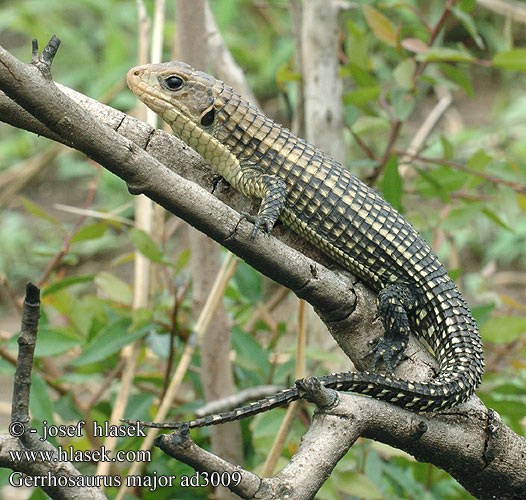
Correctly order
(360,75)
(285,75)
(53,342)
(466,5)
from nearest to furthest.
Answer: (53,342) < (466,5) < (360,75) < (285,75)

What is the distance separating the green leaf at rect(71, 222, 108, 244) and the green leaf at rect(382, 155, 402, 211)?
115 centimetres

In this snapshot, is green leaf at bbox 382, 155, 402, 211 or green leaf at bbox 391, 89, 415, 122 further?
green leaf at bbox 391, 89, 415, 122

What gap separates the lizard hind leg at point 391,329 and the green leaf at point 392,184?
21.0 inches

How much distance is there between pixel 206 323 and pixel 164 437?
1.26 meters

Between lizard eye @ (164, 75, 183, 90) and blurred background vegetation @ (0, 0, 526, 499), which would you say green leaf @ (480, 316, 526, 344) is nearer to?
blurred background vegetation @ (0, 0, 526, 499)

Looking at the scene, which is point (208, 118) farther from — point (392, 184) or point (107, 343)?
point (107, 343)

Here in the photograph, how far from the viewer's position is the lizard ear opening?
2.43 m

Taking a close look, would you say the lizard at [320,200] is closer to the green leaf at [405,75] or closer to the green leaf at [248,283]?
the green leaf at [248,283]

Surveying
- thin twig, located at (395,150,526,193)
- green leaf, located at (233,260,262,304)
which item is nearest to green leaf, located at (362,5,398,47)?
thin twig, located at (395,150,526,193)

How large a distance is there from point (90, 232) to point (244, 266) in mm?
638

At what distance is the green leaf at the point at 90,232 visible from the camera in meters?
2.70

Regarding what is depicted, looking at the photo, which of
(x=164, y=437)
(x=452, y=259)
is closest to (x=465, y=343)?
(x=164, y=437)

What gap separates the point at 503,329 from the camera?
2.74 m

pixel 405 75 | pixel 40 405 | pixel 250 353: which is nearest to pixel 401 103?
pixel 405 75
